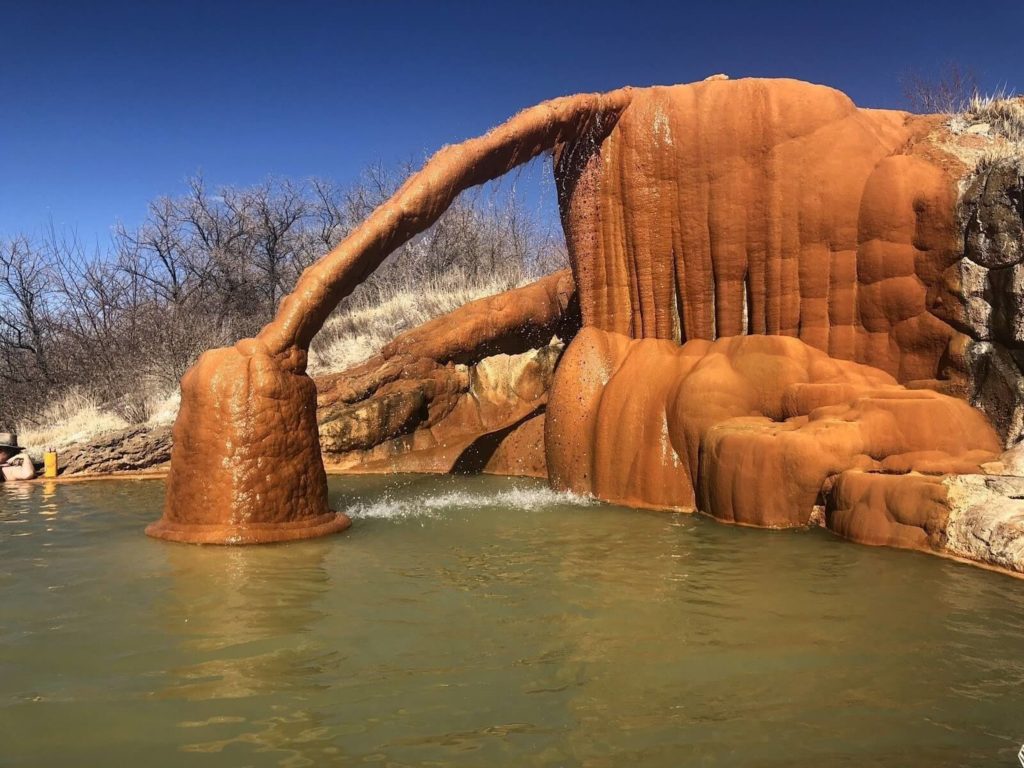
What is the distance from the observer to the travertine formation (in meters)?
6.33

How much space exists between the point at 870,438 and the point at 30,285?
A: 77.6ft

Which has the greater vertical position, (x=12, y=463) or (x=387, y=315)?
(x=387, y=315)

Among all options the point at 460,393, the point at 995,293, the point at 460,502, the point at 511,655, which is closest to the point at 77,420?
the point at 460,393

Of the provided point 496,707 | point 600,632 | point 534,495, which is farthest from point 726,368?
point 496,707

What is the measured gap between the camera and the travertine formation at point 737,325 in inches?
249

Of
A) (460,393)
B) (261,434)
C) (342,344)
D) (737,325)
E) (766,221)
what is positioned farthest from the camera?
(342,344)

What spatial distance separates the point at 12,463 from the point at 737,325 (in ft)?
33.8

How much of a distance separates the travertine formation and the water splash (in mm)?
368

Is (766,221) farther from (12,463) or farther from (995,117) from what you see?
(12,463)

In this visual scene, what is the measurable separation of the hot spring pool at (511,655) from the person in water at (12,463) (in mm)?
6699

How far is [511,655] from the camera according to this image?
11.3ft

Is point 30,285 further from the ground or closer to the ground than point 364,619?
further from the ground

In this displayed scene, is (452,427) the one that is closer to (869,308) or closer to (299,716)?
(869,308)

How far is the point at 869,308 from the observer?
762 cm
